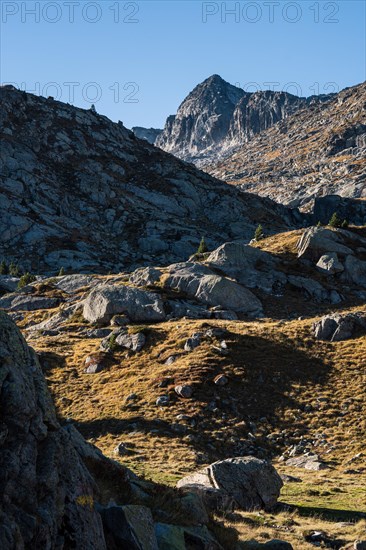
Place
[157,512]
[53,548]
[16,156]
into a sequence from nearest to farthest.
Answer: [53,548], [157,512], [16,156]

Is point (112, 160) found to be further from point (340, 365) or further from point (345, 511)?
point (345, 511)

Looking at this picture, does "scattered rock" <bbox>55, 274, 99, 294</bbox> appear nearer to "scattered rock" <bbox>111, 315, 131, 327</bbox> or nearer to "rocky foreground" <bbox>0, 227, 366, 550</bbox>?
"rocky foreground" <bbox>0, 227, 366, 550</bbox>

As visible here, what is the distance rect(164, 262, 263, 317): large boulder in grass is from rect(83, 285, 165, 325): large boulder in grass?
4.65 meters

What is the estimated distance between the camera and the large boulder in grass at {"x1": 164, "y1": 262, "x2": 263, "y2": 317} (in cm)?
5575

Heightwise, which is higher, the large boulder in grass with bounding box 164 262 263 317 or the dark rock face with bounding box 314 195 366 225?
the dark rock face with bounding box 314 195 366 225

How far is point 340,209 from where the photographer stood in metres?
157

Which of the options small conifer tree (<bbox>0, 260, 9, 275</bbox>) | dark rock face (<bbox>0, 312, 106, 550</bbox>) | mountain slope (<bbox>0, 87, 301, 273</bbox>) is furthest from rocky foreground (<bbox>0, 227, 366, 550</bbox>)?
mountain slope (<bbox>0, 87, 301, 273</bbox>)

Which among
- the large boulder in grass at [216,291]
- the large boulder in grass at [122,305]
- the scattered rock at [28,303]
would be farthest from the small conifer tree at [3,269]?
the large boulder in grass at [216,291]

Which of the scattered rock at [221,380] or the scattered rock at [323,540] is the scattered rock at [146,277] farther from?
the scattered rock at [323,540]

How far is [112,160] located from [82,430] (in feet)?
367

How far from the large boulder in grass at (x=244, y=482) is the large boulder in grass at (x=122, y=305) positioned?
3149 cm

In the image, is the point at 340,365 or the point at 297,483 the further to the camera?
the point at 340,365

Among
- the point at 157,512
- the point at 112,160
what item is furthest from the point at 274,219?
the point at 157,512

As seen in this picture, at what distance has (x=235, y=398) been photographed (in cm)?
3684
